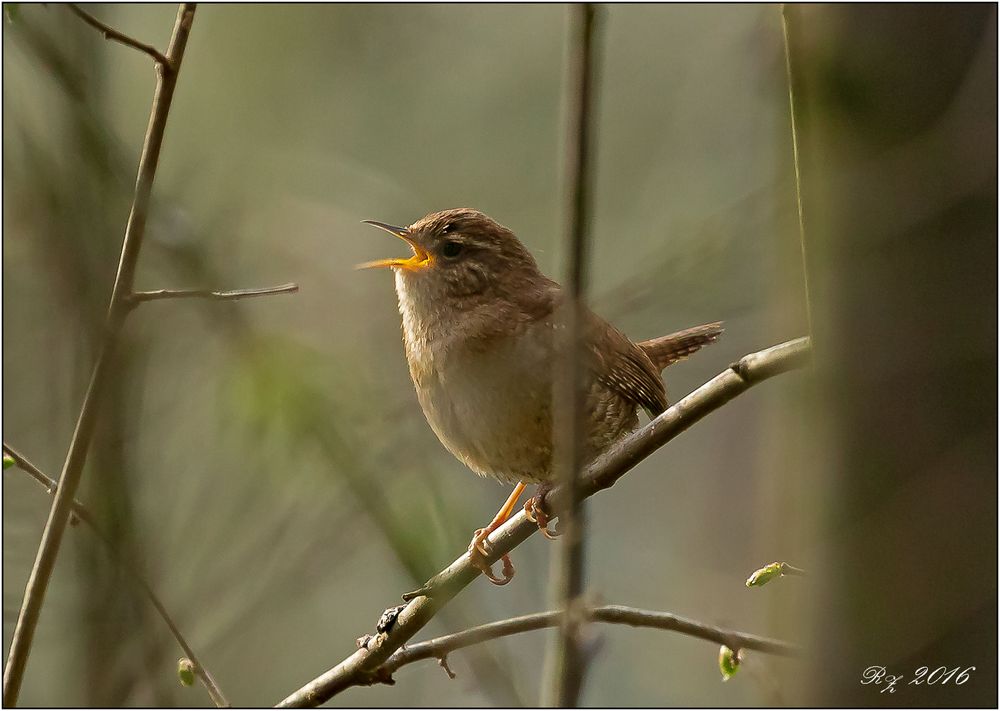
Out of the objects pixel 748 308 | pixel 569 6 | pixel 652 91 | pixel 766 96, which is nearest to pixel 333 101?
pixel 652 91

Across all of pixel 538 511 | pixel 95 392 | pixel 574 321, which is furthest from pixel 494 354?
pixel 574 321

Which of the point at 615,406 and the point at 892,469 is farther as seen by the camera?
the point at 615,406

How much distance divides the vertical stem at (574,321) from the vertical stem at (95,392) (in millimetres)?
1049

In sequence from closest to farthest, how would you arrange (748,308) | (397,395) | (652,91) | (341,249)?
1. (748,308)
2. (397,395)
3. (341,249)
4. (652,91)

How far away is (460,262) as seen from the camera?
3916 mm

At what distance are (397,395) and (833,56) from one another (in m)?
2.80

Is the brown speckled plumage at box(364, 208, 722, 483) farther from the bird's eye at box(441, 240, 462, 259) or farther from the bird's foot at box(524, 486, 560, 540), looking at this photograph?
the bird's foot at box(524, 486, 560, 540)

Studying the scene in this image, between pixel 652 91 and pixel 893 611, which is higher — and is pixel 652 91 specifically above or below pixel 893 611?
above

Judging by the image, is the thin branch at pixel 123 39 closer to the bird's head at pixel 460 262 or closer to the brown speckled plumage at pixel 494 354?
the brown speckled plumage at pixel 494 354

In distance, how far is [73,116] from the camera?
2.67 metres

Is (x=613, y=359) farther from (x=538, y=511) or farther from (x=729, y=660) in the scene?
(x=729, y=660)

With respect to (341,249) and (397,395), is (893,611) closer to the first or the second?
(397,395)

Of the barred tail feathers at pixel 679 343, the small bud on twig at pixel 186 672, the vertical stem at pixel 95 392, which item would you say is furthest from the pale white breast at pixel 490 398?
the vertical stem at pixel 95 392

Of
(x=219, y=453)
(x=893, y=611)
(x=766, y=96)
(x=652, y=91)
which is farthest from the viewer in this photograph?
(x=652, y=91)
